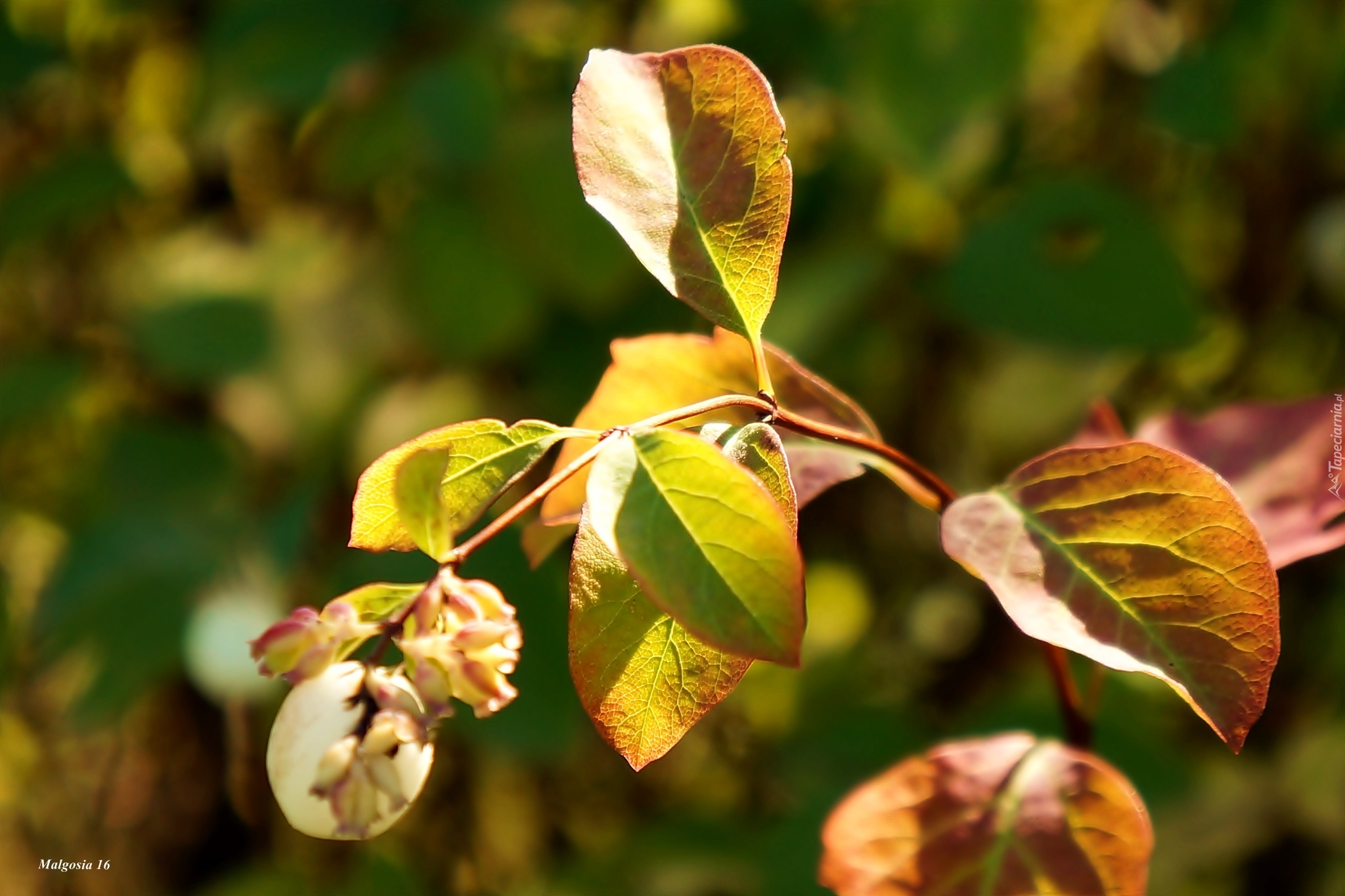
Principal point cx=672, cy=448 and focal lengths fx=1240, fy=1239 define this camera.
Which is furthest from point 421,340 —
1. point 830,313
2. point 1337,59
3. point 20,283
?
point 1337,59

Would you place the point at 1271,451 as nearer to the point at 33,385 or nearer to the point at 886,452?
the point at 886,452

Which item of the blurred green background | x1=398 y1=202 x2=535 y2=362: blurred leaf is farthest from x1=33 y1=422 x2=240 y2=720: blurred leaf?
x1=398 y1=202 x2=535 y2=362: blurred leaf

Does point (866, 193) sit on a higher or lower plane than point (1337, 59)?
lower

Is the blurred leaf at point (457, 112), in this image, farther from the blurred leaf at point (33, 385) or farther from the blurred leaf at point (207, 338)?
the blurred leaf at point (33, 385)

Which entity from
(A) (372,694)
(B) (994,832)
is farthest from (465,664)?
(B) (994,832)

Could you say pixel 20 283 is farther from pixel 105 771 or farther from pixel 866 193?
pixel 866 193

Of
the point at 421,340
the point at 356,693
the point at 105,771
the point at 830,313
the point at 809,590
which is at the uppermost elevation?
the point at 356,693
